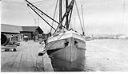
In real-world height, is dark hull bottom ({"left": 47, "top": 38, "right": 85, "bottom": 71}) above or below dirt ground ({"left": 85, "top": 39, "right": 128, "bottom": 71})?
above

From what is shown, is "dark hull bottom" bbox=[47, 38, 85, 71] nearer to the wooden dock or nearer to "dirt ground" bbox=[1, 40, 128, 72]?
"dirt ground" bbox=[1, 40, 128, 72]

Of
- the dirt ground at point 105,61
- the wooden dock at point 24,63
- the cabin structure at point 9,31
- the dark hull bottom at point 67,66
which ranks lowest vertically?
the dirt ground at point 105,61

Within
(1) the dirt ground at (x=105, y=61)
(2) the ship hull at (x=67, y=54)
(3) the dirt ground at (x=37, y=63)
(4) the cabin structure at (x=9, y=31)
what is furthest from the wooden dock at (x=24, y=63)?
(4) the cabin structure at (x=9, y=31)

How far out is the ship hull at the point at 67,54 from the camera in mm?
11950

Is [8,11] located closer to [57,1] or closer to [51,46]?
[51,46]

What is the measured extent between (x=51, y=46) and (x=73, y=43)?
2.54m

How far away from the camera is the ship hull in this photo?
11.9m

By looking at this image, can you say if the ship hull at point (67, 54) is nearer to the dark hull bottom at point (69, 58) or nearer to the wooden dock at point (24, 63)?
the dark hull bottom at point (69, 58)

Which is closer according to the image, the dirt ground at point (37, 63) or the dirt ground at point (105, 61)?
the dirt ground at point (37, 63)

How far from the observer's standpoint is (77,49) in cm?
1312

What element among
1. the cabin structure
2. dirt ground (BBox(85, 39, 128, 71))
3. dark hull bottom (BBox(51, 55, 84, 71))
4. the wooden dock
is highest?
the cabin structure

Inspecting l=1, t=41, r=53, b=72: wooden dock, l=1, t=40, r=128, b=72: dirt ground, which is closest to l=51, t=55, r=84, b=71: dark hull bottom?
l=1, t=40, r=128, b=72: dirt ground

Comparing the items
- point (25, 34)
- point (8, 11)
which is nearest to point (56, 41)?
point (8, 11)

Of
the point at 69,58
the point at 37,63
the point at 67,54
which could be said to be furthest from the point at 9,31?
the point at 69,58
